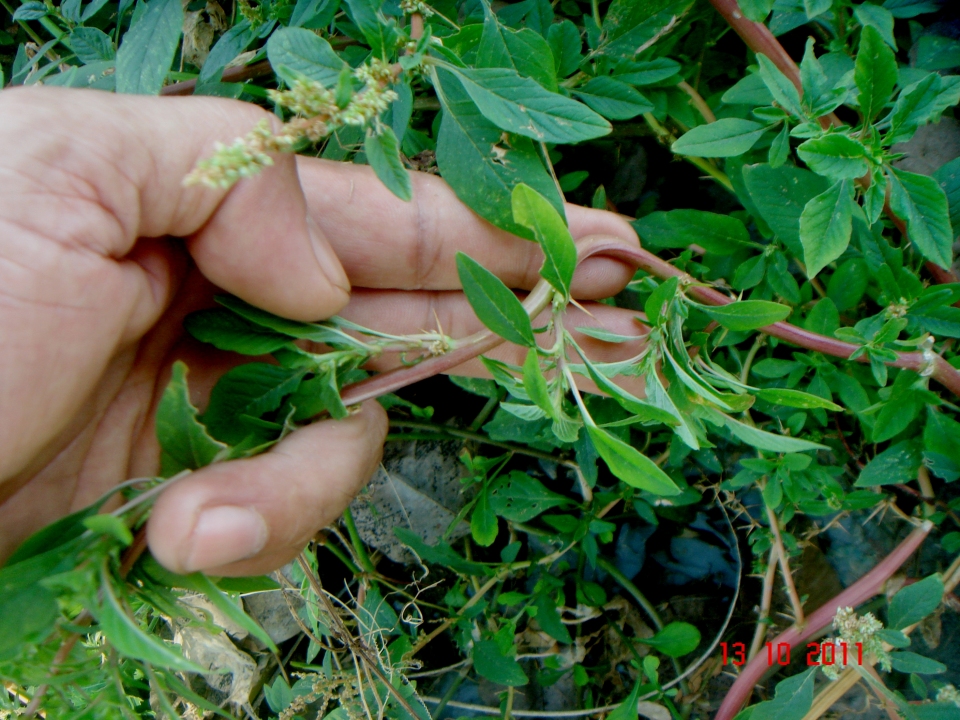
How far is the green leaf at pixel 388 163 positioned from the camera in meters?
1.11

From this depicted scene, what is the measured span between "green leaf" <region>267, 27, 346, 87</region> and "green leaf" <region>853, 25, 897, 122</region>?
3.14 ft

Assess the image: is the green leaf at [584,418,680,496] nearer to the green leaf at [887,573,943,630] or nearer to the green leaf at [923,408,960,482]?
the green leaf at [923,408,960,482]

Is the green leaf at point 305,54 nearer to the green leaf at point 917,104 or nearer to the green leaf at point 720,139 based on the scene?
the green leaf at point 720,139

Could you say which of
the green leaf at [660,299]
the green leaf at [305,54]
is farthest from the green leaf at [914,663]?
the green leaf at [305,54]

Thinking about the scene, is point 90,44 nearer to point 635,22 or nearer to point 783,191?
point 635,22

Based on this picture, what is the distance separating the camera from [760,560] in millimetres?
2033

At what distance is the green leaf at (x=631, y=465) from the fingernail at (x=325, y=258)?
0.60 meters

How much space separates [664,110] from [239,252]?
3.61ft

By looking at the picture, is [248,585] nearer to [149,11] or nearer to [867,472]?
[149,11]

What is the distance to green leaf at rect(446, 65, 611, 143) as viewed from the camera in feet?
4.04

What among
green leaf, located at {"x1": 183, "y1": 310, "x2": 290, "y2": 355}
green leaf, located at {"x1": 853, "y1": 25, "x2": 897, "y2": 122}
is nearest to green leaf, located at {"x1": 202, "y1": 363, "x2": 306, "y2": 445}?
green leaf, located at {"x1": 183, "y1": 310, "x2": 290, "y2": 355}

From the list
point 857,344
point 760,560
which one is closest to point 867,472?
point 857,344

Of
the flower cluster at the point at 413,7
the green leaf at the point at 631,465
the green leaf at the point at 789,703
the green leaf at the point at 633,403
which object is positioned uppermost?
the flower cluster at the point at 413,7

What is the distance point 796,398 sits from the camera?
135 centimetres
